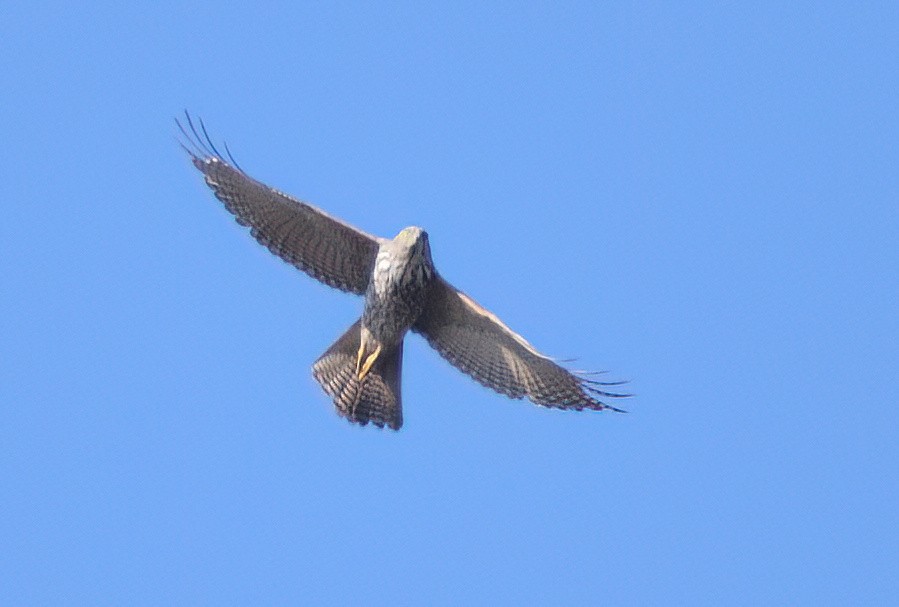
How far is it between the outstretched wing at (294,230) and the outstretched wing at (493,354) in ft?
2.30

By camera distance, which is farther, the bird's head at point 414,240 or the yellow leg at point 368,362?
the yellow leg at point 368,362

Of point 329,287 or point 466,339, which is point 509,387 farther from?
point 329,287

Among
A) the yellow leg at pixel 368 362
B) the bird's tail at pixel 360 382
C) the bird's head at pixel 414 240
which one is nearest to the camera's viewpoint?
the bird's head at pixel 414 240

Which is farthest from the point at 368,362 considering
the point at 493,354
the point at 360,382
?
the point at 493,354

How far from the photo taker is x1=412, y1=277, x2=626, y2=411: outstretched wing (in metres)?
14.0

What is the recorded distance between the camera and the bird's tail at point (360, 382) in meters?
14.2

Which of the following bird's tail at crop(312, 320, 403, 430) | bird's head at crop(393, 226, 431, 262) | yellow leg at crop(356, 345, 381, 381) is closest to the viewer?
bird's head at crop(393, 226, 431, 262)

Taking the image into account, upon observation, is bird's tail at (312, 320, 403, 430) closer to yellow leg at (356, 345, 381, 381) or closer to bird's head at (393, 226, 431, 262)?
yellow leg at (356, 345, 381, 381)

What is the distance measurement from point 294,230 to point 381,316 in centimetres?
104

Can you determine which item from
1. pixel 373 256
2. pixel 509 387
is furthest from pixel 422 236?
pixel 509 387

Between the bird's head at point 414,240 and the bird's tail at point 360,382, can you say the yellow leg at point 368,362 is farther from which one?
the bird's head at point 414,240

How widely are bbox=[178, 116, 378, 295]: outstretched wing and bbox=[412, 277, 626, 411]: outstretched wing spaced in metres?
0.70

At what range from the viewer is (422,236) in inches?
533

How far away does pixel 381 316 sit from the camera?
45.3 feet
